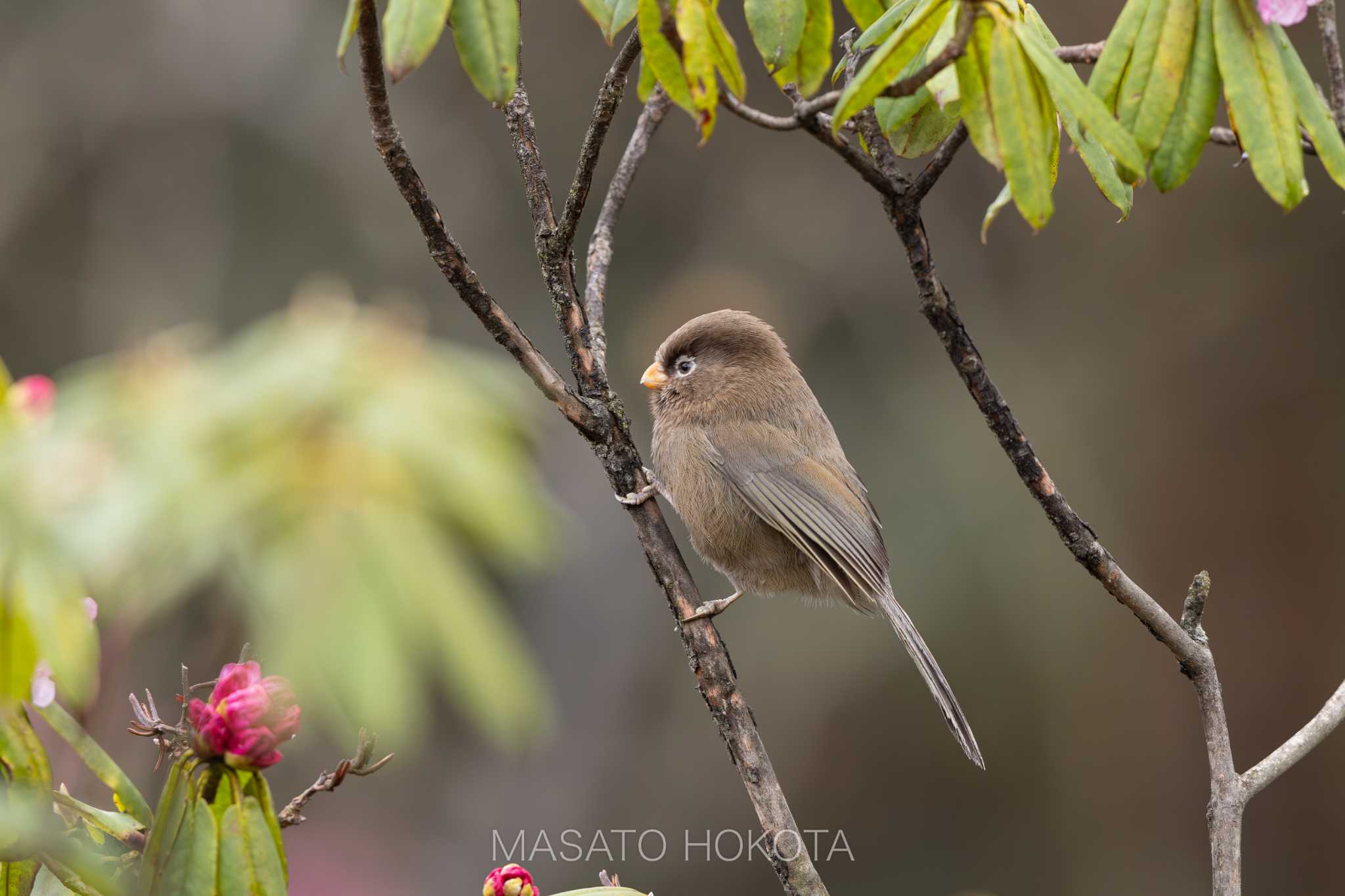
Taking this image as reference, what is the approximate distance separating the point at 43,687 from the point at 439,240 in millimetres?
1059

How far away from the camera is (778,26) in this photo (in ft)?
5.86

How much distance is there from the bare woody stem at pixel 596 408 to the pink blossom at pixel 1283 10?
120 cm

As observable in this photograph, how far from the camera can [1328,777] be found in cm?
780

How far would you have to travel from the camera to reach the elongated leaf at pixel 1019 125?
156 cm

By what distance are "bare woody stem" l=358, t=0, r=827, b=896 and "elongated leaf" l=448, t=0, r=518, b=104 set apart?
309 mm

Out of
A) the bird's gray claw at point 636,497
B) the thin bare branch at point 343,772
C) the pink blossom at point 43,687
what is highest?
the bird's gray claw at point 636,497

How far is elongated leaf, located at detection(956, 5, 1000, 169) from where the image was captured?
1.59m

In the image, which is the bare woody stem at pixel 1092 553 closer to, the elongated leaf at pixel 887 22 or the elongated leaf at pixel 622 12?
the elongated leaf at pixel 887 22

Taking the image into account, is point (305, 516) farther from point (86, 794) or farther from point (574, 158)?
point (574, 158)

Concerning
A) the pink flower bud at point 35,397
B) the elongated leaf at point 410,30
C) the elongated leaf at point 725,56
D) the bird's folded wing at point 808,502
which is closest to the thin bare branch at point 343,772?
the pink flower bud at point 35,397

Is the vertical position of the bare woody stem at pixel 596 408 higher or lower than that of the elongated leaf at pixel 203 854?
higher

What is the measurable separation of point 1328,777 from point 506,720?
308 inches

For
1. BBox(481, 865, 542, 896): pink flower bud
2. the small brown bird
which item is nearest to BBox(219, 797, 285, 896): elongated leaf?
BBox(481, 865, 542, 896): pink flower bud

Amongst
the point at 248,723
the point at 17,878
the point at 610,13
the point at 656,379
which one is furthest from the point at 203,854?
the point at 656,379
